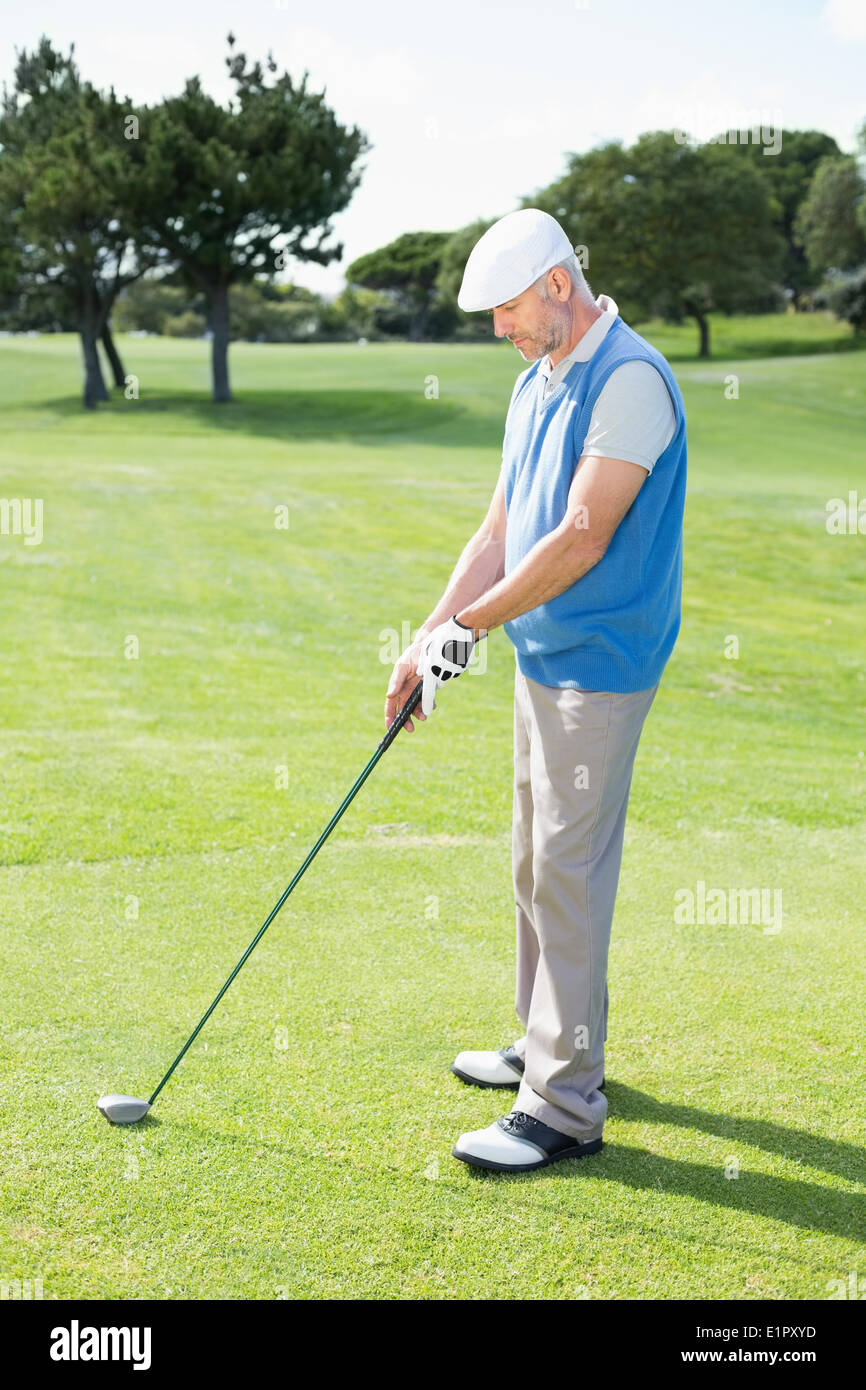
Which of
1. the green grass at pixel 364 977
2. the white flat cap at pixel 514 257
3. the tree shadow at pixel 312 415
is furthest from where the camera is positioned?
the tree shadow at pixel 312 415

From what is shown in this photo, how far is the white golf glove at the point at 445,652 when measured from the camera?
10.7 feet

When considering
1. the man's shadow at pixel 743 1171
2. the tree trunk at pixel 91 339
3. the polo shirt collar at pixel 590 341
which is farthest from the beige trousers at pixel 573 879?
the tree trunk at pixel 91 339

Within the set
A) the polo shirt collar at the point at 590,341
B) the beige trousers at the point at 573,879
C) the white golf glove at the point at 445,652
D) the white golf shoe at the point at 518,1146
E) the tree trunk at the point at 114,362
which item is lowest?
the white golf shoe at the point at 518,1146

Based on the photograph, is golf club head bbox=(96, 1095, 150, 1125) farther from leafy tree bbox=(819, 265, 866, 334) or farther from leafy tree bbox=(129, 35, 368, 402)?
leafy tree bbox=(819, 265, 866, 334)

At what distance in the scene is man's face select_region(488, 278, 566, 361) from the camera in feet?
9.95

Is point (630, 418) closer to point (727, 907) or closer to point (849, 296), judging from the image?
point (727, 907)

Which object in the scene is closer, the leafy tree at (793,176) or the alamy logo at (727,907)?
the alamy logo at (727,907)

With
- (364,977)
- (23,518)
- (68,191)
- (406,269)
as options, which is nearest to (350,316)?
(406,269)

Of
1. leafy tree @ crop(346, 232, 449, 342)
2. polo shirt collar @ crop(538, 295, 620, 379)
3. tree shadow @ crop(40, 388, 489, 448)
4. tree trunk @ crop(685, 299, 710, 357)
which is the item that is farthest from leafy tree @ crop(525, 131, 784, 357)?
polo shirt collar @ crop(538, 295, 620, 379)

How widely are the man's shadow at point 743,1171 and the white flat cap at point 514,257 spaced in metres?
2.15
